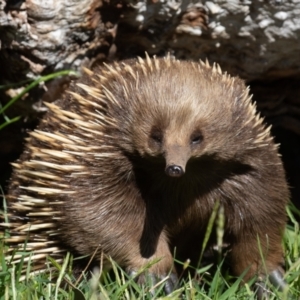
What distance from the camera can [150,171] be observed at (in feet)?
9.47

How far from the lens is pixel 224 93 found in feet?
9.33

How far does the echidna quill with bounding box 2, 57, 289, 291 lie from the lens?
2.75m

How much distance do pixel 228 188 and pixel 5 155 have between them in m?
1.72

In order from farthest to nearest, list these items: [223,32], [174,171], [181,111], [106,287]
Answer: [223,32]
[106,287]
[181,111]
[174,171]

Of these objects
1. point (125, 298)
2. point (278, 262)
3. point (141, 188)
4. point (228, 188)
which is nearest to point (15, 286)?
point (125, 298)

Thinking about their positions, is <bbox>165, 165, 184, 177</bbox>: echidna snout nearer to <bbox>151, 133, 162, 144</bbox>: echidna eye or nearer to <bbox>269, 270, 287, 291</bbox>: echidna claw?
<bbox>151, 133, 162, 144</bbox>: echidna eye

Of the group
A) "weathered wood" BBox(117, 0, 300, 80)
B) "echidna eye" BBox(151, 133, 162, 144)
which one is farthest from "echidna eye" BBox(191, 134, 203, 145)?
"weathered wood" BBox(117, 0, 300, 80)

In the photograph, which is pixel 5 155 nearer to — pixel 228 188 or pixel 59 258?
pixel 59 258

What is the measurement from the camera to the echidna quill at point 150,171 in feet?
9.02

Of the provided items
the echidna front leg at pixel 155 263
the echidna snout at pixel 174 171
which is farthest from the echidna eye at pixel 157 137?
the echidna front leg at pixel 155 263

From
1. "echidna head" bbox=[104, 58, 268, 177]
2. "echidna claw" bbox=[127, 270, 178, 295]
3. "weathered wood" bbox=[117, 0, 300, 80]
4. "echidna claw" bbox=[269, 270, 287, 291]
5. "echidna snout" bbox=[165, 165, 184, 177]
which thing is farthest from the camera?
"weathered wood" bbox=[117, 0, 300, 80]

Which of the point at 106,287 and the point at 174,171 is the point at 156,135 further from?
the point at 106,287

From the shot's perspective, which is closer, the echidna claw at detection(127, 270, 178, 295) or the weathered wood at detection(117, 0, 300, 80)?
the echidna claw at detection(127, 270, 178, 295)

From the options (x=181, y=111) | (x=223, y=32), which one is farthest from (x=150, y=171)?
(x=223, y=32)
